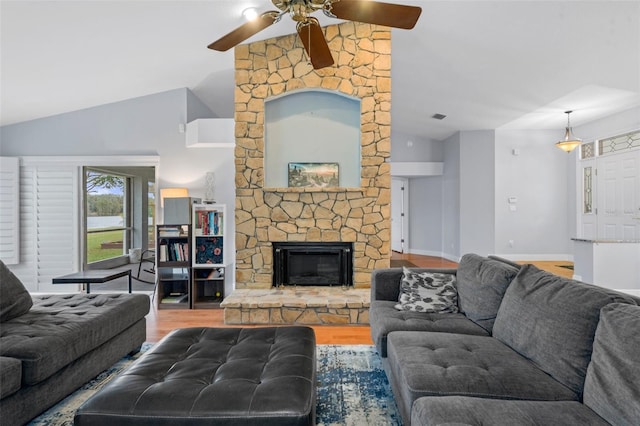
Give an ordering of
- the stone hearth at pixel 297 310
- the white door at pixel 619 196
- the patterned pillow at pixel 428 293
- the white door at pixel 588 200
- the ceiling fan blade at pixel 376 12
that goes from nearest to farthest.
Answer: the ceiling fan blade at pixel 376 12 < the patterned pillow at pixel 428 293 < the stone hearth at pixel 297 310 < the white door at pixel 619 196 < the white door at pixel 588 200

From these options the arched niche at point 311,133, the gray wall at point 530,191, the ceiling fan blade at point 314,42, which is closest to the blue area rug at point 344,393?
the arched niche at point 311,133

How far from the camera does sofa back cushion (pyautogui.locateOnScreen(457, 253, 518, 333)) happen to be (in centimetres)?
220

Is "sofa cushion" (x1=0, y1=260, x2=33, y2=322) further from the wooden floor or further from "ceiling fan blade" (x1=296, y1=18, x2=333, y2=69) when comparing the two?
"ceiling fan blade" (x1=296, y1=18, x2=333, y2=69)

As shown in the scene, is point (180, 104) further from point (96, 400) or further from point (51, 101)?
point (96, 400)

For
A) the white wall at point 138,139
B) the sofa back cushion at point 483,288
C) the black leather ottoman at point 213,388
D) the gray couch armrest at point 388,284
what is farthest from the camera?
the white wall at point 138,139

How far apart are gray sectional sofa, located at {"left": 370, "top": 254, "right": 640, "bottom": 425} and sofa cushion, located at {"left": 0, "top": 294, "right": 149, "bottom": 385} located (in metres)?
1.85

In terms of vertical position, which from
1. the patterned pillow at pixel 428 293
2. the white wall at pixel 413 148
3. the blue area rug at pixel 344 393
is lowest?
the blue area rug at pixel 344 393

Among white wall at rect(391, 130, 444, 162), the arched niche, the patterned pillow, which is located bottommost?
the patterned pillow

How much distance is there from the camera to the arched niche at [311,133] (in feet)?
14.5

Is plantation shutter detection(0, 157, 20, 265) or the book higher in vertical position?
plantation shutter detection(0, 157, 20, 265)

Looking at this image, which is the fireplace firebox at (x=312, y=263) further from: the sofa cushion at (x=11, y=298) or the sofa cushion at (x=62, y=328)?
the sofa cushion at (x=11, y=298)

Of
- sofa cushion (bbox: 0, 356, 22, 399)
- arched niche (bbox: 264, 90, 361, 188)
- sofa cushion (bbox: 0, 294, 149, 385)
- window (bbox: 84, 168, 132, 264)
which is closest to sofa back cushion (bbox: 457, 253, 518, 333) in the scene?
arched niche (bbox: 264, 90, 361, 188)

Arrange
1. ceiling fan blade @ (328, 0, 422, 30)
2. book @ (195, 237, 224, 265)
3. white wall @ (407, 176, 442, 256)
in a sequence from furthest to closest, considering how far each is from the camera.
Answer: white wall @ (407, 176, 442, 256) < book @ (195, 237, 224, 265) < ceiling fan blade @ (328, 0, 422, 30)

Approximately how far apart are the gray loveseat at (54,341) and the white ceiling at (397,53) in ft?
7.54
